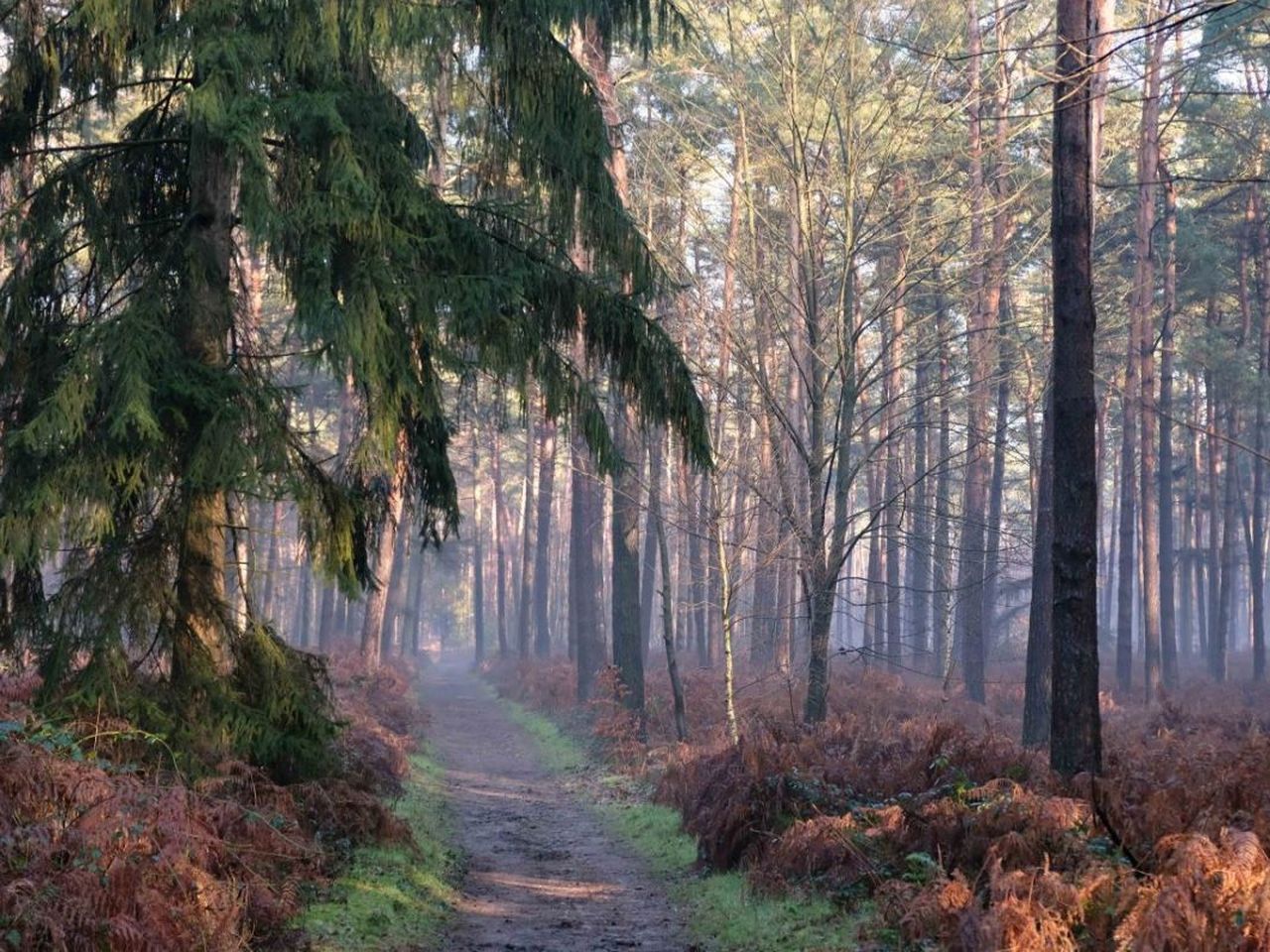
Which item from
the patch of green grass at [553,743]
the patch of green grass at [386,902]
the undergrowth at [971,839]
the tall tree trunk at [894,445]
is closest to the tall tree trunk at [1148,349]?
the tall tree trunk at [894,445]

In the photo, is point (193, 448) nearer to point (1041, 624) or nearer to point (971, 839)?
point (971, 839)

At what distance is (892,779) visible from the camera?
10.5m

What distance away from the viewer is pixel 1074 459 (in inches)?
364

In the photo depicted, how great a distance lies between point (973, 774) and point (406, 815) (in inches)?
260

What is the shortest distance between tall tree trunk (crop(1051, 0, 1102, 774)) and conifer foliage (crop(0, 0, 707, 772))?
2978 millimetres

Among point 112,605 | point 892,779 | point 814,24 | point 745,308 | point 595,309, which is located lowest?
point 892,779

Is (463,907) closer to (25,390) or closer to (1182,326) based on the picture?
(25,390)

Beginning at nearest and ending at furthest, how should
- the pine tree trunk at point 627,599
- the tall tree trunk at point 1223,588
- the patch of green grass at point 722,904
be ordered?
1. the patch of green grass at point 722,904
2. the pine tree trunk at point 627,599
3. the tall tree trunk at point 1223,588

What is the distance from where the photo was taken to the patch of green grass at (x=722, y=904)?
8156mm

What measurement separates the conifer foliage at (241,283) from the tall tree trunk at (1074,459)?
2.98 meters

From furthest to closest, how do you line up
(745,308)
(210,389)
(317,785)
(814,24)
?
1. (745,308)
2. (814,24)
3. (317,785)
4. (210,389)

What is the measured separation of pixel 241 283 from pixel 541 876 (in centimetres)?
631

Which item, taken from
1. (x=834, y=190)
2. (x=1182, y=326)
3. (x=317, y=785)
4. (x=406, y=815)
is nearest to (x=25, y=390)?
(x=317, y=785)

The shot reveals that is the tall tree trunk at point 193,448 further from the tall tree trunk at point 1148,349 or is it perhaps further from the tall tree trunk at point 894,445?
the tall tree trunk at point 1148,349
